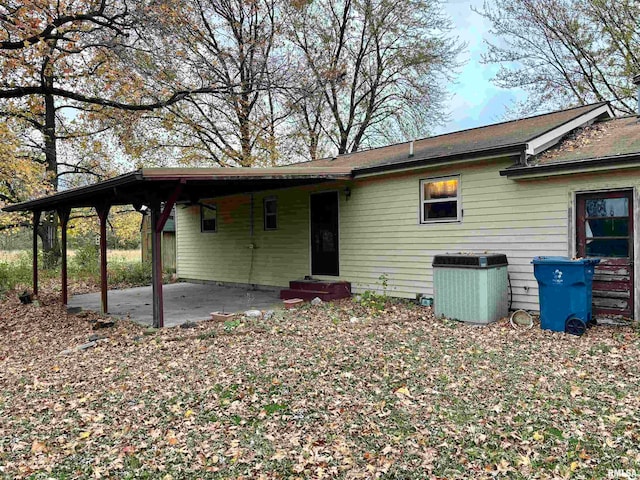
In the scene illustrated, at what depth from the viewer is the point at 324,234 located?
10.2 metres

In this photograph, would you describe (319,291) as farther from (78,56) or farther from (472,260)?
(78,56)

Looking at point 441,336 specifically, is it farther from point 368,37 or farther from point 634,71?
point 368,37

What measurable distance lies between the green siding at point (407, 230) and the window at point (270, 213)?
0.57ft

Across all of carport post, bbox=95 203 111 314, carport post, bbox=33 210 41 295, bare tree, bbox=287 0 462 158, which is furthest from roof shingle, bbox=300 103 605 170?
bare tree, bbox=287 0 462 158

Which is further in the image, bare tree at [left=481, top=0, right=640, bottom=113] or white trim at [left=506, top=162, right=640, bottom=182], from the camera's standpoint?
bare tree at [left=481, top=0, right=640, bottom=113]

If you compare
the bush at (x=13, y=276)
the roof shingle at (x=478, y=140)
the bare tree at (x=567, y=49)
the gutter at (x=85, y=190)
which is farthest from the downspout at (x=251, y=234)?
the bare tree at (x=567, y=49)

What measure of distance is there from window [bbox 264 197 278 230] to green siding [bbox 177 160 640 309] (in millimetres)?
175

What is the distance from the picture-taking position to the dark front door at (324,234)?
999cm

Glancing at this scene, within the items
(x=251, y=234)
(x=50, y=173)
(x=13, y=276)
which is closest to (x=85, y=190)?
(x=251, y=234)

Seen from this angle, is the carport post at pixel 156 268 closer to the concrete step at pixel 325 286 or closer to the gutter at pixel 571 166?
the concrete step at pixel 325 286

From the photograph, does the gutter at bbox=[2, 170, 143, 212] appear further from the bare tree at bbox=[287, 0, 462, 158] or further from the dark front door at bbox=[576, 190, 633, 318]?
the bare tree at bbox=[287, 0, 462, 158]

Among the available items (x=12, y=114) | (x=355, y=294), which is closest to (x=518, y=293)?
(x=355, y=294)

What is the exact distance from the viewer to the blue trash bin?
19.1 ft

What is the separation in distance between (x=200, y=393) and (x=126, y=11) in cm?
961
